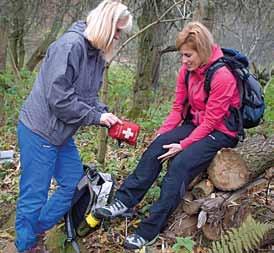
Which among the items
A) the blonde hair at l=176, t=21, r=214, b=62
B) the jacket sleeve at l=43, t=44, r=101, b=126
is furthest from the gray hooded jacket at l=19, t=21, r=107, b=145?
the blonde hair at l=176, t=21, r=214, b=62

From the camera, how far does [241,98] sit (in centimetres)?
413

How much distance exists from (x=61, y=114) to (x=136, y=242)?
1.13 m

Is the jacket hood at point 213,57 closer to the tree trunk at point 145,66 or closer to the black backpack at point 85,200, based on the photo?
the black backpack at point 85,200

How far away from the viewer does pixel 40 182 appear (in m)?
4.05

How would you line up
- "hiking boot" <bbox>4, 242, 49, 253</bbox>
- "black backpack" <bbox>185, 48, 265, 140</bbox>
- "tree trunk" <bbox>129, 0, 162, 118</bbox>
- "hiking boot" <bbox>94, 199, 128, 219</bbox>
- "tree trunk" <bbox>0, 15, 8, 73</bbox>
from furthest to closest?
"tree trunk" <bbox>0, 15, 8, 73</bbox> < "tree trunk" <bbox>129, 0, 162, 118</bbox> < "hiking boot" <bbox>4, 242, 49, 253</bbox> < "hiking boot" <bbox>94, 199, 128, 219</bbox> < "black backpack" <bbox>185, 48, 265, 140</bbox>

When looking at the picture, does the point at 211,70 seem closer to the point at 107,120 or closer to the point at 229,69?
the point at 229,69

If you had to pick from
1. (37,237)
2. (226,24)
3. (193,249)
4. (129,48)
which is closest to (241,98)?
(193,249)

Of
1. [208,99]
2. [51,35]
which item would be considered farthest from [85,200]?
[51,35]

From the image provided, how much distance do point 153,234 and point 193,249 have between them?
322 mm

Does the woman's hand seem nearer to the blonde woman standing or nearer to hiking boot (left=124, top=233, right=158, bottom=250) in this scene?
the blonde woman standing

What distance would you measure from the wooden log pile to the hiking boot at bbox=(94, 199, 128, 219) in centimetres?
40

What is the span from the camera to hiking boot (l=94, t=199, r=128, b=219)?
4234 millimetres

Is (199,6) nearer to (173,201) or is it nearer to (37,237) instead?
(173,201)

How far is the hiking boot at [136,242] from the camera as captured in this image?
4.04 metres
